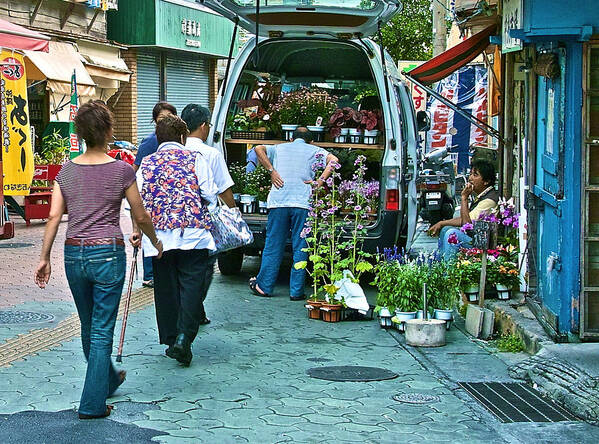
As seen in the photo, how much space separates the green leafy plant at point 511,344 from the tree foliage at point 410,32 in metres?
19.5

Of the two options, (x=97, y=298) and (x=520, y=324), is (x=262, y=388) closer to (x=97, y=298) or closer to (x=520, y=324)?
(x=97, y=298)

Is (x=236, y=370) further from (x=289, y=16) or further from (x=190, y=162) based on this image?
(x=289, y=16)

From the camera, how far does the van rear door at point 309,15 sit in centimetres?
1034

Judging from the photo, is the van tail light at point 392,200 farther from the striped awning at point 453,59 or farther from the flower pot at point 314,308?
the striped awning at point 453,59

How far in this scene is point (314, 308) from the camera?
9.19 metres

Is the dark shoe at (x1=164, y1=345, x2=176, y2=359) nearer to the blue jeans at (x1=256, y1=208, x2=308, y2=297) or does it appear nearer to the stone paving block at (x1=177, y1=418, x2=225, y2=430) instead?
the stone paving block at (x1=177, y1=418, x2=225, y2=430)

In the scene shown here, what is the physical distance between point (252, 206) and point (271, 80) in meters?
2.14

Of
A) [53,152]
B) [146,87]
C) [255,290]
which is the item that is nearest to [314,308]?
[255,290]

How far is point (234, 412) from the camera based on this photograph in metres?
6.07

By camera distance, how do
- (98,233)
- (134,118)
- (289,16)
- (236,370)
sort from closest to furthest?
(98,233)
(236,370)
(289,16)
(134,118)

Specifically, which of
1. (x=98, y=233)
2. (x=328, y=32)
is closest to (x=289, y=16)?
(x=328, y=32)

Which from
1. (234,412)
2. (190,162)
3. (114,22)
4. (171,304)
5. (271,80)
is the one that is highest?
(114,22)

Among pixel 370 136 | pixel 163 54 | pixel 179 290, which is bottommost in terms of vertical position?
pixel 179 290

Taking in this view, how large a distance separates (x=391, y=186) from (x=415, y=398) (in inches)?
166
